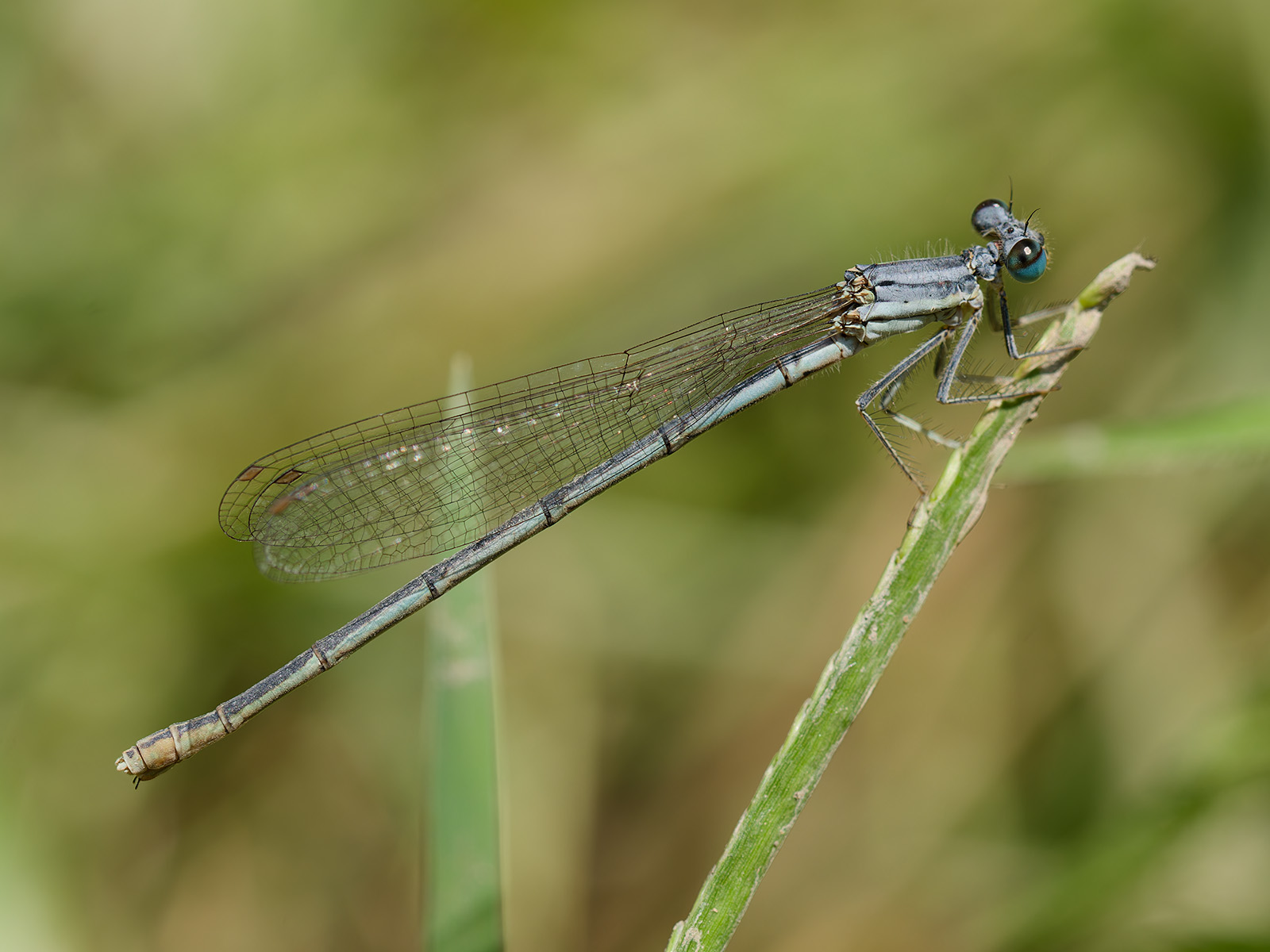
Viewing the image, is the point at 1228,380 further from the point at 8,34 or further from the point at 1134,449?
the point at 8,34

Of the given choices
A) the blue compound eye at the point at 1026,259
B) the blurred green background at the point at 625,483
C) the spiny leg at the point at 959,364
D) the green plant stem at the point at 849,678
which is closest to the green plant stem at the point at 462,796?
the green plant stem at the point at 849,678

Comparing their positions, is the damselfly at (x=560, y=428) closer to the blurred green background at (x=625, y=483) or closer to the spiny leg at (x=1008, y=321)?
the spiny leg at (x=1008, y=321)

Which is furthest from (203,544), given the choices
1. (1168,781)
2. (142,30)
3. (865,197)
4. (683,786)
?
(1168,781)

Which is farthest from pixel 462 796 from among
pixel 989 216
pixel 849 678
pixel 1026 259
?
pixel 989 216

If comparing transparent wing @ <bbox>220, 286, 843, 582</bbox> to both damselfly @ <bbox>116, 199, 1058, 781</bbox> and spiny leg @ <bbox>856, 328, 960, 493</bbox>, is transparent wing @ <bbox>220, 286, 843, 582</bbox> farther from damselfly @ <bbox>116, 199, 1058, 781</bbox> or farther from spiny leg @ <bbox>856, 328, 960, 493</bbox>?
spiny leg @ <bbox>856, 328, 960, 493</bbox>

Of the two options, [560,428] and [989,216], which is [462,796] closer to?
[560,428]

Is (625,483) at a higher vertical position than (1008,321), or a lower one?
higher
